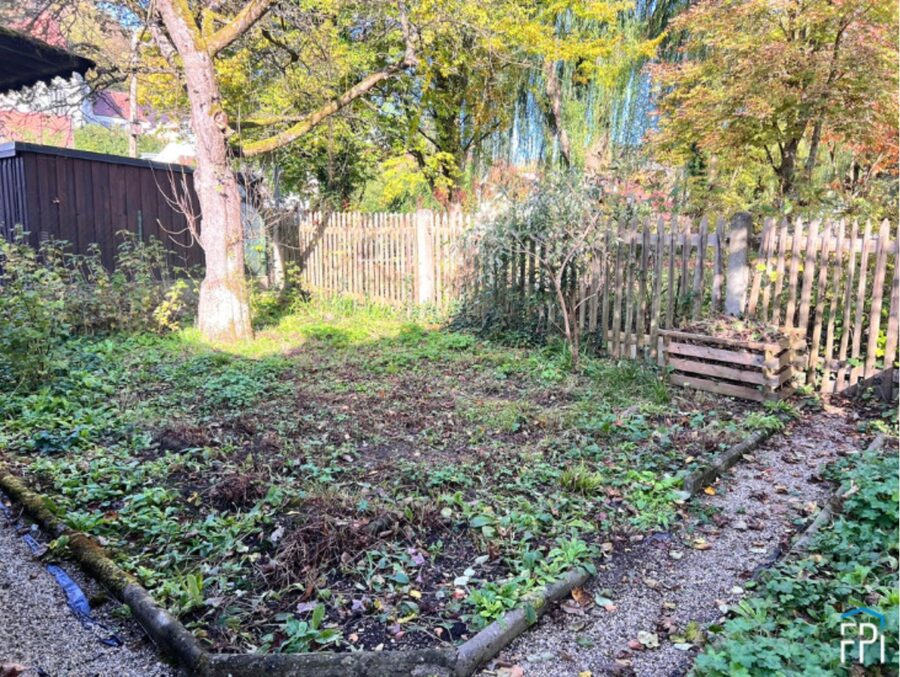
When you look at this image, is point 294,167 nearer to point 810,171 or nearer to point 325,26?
point 325,26

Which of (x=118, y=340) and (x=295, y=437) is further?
(x=118, y=340)

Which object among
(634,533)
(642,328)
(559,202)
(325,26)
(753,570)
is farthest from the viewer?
(325,26)

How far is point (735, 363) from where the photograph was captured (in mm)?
5453

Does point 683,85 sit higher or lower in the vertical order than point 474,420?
higher

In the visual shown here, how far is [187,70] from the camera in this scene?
25.4ft

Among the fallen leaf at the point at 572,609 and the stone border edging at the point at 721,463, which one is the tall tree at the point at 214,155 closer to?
the stone border edging at the point at 721,463

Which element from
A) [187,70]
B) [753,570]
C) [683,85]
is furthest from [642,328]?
[187,70]

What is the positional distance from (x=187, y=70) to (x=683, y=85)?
7.46 m

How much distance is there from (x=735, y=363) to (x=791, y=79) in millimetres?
3996

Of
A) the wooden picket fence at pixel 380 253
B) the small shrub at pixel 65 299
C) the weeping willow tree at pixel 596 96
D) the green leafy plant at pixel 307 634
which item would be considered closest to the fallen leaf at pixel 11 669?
the green leafy plant at pixel 307 634

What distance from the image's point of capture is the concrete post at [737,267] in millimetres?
5891

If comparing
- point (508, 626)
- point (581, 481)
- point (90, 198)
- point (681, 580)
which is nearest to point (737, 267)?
point (581, 481)

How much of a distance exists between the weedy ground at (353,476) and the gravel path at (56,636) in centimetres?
18

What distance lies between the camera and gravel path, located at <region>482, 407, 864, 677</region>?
226 cm
